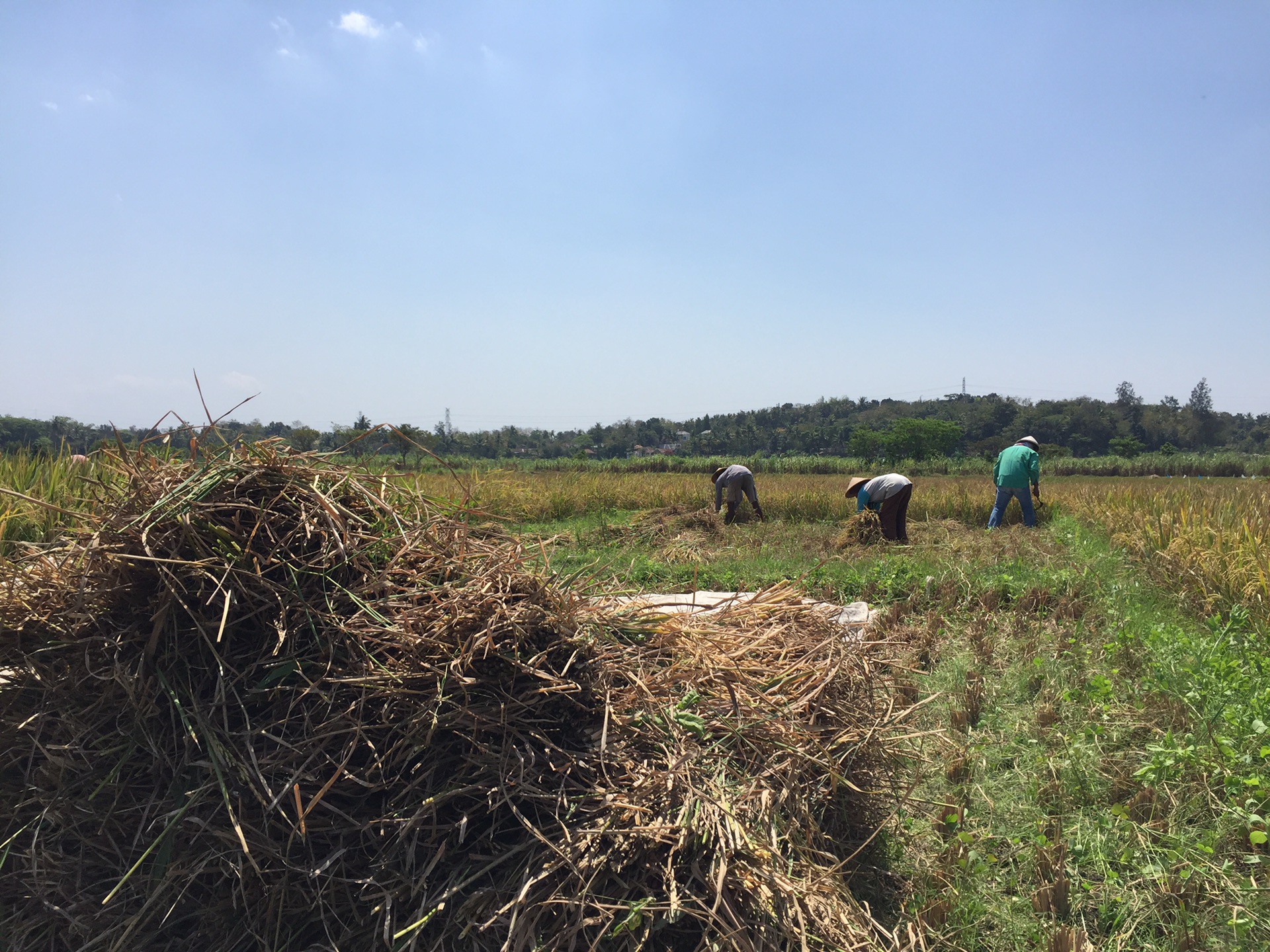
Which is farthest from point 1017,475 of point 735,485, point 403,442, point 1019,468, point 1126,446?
point 1126,446

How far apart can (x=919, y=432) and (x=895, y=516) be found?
205ft

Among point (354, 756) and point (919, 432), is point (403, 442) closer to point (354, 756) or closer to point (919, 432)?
point (354, 756)

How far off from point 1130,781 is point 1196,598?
13.6ft

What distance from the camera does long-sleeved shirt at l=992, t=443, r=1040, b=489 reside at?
11.7 metres

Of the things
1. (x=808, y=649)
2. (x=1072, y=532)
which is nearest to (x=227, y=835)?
(x=808, y=649)

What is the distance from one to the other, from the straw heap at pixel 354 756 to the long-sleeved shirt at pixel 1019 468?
1123 centimetres

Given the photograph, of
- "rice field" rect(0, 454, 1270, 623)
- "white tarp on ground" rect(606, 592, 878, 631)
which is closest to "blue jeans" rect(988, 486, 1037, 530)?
"rice field" rect(0, 454, 1270, 623)

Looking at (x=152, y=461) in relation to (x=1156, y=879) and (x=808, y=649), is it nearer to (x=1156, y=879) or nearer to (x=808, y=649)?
(x=808, y=649)

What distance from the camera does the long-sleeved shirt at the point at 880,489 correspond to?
9938mm

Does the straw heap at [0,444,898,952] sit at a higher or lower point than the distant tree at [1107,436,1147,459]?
higher

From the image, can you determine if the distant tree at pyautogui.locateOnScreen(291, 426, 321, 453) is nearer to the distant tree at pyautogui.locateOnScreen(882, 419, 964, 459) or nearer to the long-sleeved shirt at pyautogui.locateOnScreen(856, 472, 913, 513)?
the long-sleeved shirt at pyautogui.locateOnScreen(856, 472, 913, 513)

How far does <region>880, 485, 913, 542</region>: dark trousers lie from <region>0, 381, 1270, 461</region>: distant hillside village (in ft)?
139

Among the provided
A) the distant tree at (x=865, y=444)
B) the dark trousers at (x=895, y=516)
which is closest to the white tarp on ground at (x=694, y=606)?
the dark trousers at (x=895, y=516)

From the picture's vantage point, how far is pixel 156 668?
6.16 ft
